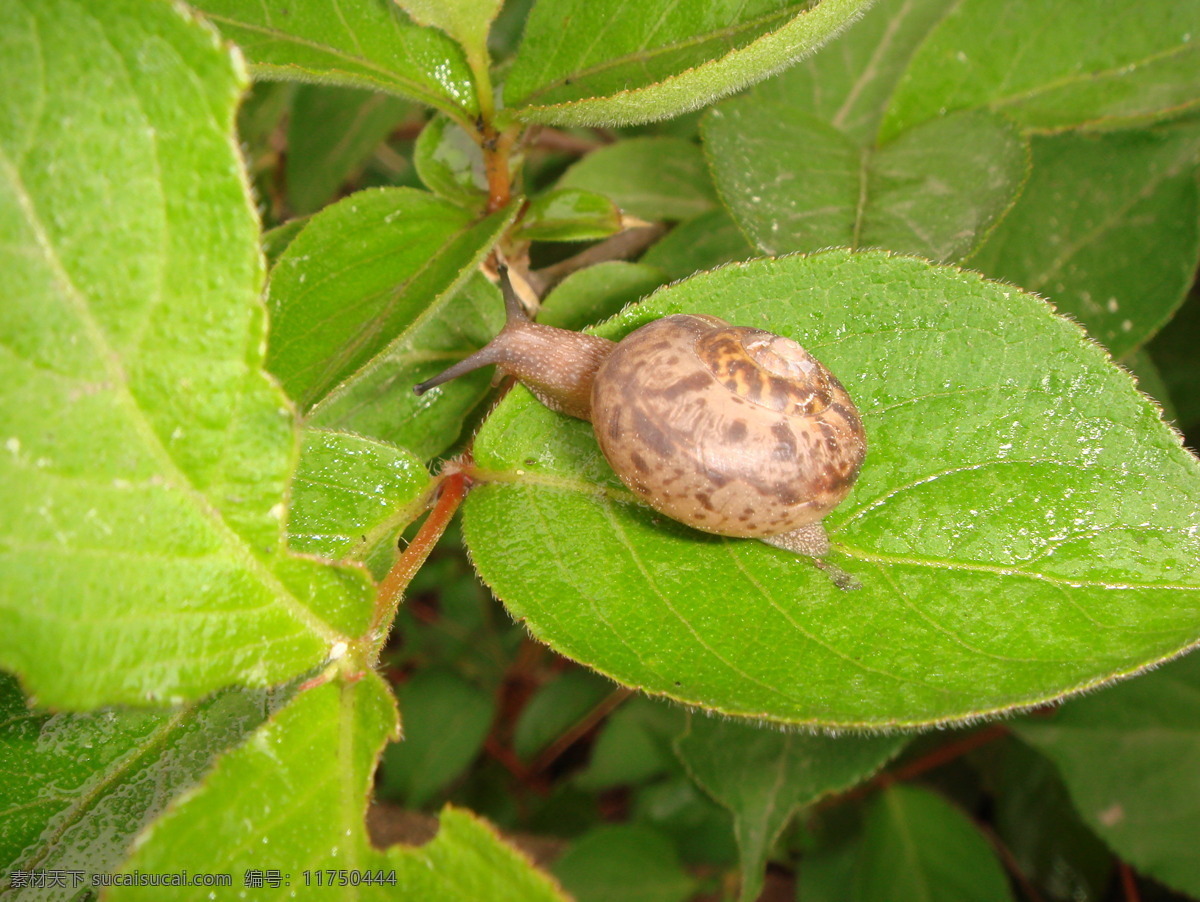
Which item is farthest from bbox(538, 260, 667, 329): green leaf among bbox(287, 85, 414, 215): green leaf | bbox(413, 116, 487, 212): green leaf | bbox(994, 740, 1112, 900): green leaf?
bbox(994, 740, 1112, 900): green leaf

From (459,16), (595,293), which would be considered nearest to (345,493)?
(595,293)

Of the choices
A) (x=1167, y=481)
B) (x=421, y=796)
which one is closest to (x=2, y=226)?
(x=1167, y=481)

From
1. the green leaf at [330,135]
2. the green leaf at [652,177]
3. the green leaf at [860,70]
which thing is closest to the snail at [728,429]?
the green leaf at [652,177]

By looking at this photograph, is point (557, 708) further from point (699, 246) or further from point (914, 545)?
point (914, 545)

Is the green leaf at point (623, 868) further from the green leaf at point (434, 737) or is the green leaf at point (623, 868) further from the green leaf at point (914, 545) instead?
the green leaf at point (914, 545)

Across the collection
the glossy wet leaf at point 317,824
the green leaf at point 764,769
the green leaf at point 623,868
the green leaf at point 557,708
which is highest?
the glossy wet leaf at point 317,824

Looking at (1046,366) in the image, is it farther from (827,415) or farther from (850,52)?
(850,52)
